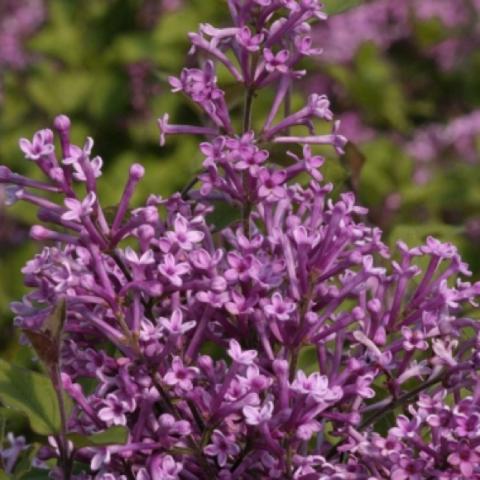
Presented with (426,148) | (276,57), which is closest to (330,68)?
(426,148)

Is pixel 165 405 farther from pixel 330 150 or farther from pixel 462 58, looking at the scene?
pixel 462 58

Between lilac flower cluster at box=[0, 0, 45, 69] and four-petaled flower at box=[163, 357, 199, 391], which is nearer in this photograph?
four-petaled flower at box=[163, 357, 199, 391]

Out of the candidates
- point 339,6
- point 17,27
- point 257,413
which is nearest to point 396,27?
point 17,27

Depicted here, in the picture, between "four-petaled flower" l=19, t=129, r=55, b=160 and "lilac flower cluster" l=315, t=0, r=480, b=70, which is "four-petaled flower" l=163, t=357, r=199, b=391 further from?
"lilac flower cluster" l=315, t=0, r=480, b=70

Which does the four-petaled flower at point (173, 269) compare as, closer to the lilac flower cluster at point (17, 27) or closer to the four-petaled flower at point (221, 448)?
the four-petaled flower at point (221, 448)

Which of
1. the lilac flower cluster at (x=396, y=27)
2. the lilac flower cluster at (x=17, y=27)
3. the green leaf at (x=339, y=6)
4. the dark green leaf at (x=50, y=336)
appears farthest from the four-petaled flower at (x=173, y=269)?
the lilac flower cluster at (x=17, y=27)

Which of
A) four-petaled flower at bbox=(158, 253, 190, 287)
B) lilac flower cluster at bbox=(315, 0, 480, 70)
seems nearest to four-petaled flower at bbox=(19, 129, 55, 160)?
four-petaled flower at bbox=(158, 253, 190, 287)

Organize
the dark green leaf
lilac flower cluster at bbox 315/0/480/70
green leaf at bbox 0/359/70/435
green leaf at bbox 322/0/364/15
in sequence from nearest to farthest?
the dark green leaf < green leaf at bbox 0/359/70/435 < green leaf at bbox 322/0/364/15 < lilac flower cluster at bbox 315/0/480/70

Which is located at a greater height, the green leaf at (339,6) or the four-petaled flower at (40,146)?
the four-petaled flower at (40,146)
